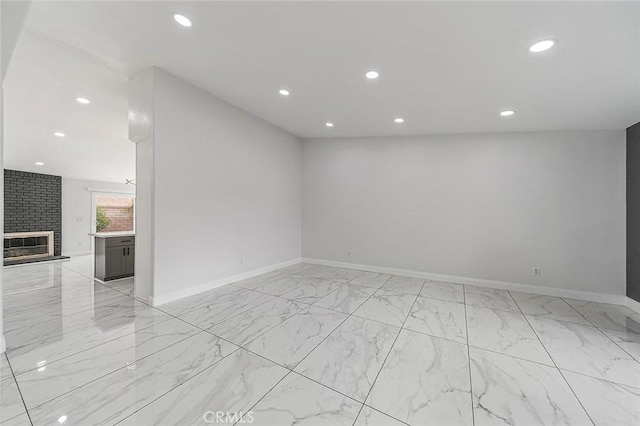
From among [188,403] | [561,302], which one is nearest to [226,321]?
[188,403]

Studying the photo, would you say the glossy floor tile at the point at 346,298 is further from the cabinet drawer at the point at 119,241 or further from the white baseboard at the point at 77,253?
the white baseboard at the point at 77,253

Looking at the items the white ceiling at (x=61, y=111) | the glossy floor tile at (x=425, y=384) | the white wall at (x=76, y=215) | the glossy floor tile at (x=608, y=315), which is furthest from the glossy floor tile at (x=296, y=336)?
the white wall at (x=76, y=215)

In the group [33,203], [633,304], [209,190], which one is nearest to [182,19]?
[209,190]

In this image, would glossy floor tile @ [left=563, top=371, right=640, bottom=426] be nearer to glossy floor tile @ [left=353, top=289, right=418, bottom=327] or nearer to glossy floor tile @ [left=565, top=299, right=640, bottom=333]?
glossy floor tile @ [left=353, top=289, right=418, bottom=327]

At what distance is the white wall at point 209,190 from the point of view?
295 centimetres

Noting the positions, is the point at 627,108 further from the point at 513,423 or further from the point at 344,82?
the point at 513,423

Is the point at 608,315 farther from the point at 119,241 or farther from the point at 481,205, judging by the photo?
→ the point at 119,241

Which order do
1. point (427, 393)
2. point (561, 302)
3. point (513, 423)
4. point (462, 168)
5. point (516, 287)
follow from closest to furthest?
point (513, 423) → point (427, 393) → point (561, 302) → point (516, 287) → point (462, 168)

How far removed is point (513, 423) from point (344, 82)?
3.25 meters

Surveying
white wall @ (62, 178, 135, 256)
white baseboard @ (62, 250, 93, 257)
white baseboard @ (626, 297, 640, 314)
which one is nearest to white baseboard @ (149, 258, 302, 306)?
white baseboard @ (626, 297, 640, 314)

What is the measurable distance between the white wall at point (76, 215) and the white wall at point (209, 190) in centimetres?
689

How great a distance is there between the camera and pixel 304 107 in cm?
363

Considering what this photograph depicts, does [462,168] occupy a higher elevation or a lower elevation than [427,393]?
higher

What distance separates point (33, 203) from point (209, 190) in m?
7.20
